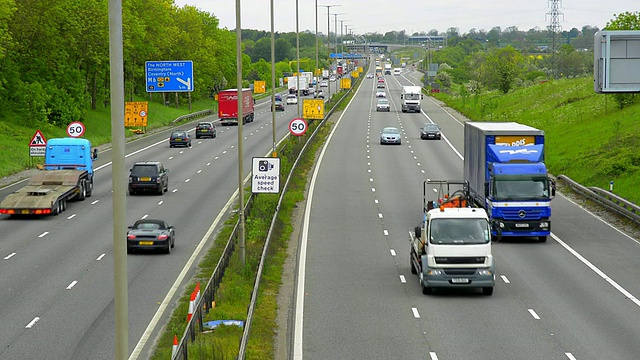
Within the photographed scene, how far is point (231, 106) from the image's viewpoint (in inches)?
3765

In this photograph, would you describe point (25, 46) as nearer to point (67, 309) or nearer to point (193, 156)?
point (193, 156)

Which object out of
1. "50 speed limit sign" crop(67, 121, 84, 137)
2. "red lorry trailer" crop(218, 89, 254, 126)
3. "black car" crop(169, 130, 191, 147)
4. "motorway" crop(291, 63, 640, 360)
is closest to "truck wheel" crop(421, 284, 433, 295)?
"motorway" crop(291, 63, 640, 360)

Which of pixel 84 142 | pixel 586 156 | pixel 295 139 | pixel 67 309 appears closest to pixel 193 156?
pixel 295 139

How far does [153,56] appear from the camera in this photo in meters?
106

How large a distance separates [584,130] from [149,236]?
137ft

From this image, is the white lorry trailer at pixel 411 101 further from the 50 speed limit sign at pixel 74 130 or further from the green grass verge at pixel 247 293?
the green grass verge at pixel 247 293

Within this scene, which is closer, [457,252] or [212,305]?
[212,305]

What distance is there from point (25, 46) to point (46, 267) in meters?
51.9

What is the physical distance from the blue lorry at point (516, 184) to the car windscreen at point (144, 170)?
18.6 metres

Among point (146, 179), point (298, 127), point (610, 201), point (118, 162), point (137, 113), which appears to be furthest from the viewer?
point (137, 113)

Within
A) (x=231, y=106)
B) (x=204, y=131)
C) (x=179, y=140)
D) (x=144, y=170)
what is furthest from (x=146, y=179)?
(x=231, y=106)

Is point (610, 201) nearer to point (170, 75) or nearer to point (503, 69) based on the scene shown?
point (170, 75)

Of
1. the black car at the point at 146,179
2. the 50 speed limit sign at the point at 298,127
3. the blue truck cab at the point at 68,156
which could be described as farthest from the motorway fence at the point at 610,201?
the blue truck cab at the point at 68,156

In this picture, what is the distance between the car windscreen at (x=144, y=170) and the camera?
160 feet
